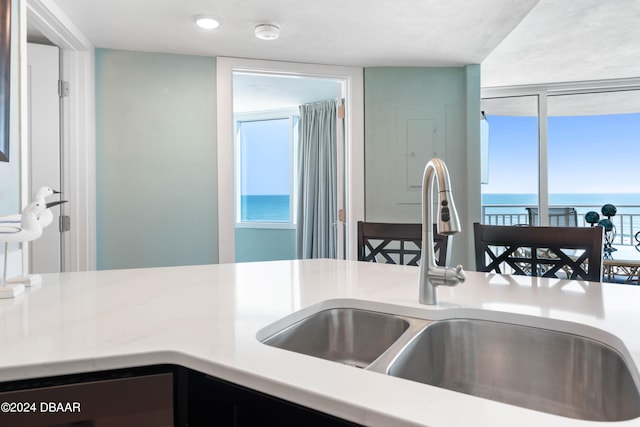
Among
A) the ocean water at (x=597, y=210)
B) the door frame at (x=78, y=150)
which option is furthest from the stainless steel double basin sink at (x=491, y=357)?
the ocean water at (x=597, y=210)

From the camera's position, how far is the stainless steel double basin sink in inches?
29.9

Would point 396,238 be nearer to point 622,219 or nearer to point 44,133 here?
point 44,133

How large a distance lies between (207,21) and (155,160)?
3.50ft

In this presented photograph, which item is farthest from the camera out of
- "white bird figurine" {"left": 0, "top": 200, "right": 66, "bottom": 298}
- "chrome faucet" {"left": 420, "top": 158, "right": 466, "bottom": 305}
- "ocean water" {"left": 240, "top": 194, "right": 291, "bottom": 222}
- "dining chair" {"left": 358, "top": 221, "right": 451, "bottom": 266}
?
"ocean water" {"left": 240, "top": 194, "right": 291, "bottom": 222}

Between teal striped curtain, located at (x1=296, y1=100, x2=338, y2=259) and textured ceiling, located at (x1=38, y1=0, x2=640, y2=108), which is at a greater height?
textured ceiling, located at (x1=38, y1=0, x2=640, y2=108)

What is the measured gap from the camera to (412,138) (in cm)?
323

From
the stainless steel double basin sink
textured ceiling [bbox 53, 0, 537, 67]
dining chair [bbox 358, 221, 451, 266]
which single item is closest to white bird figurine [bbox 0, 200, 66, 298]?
the stainless steel double basin sink

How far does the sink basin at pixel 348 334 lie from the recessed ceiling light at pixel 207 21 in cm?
Result: 199

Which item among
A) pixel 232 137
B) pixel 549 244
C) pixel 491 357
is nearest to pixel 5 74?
pixel 232 137

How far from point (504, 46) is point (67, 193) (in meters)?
3.35

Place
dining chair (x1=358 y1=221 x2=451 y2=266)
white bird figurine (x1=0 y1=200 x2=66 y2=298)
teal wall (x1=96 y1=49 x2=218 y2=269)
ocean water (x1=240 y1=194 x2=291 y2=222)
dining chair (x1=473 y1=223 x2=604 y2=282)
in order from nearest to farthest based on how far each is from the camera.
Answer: white bird figurine (x1=0 y1=200 x2=66 y2=298), dining chair (x1=473 y1=223 x2=604 y2=282), dining chair (x1=358 y1=221 x2=451 y2=266), teal wall (x1=96 y1=49 x2=218 y2=269), ocean water (x1=240 y1=194 x2=291 y2=222)

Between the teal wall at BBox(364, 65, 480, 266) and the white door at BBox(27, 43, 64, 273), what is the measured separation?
2.22m

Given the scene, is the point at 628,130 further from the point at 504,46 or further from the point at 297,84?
the point at 297,84

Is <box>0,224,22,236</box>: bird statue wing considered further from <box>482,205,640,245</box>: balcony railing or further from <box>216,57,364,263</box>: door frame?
<box>482,205,640,245</box>: balcony railing
